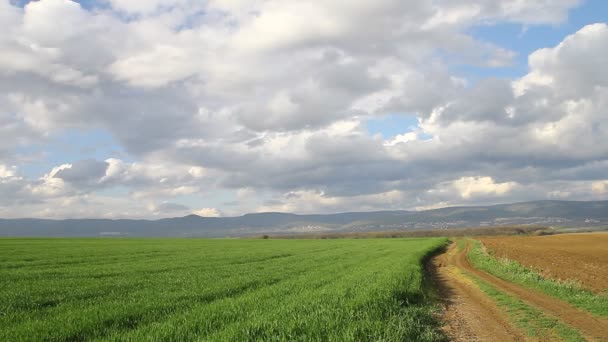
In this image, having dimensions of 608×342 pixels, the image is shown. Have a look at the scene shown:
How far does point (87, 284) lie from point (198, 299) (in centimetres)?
794

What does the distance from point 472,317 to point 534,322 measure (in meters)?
2.14

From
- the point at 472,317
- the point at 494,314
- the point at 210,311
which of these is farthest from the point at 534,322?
the point at 210,311

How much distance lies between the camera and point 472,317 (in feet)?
55.1

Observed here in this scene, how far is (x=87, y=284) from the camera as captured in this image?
72.1 ft

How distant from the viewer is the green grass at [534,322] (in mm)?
13758

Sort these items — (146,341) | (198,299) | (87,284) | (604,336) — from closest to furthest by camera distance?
(146,341) < (604,336) < (198,299) < (87,284)

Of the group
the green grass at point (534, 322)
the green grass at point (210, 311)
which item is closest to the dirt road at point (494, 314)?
the green grass at point (534, 322)

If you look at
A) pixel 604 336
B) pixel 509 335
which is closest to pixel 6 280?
pixel 509 335

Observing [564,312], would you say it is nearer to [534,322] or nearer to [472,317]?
[534,322]

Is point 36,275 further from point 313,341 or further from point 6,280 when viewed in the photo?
point 313,341

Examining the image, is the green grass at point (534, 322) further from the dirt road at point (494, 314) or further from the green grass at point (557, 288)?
the green grass at point (557, 288)

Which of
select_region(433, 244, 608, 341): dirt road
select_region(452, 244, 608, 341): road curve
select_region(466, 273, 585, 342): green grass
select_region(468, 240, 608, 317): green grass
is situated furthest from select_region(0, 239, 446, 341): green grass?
select_region(468, 240, 608, 317): green grass

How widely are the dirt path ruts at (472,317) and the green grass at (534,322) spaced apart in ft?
1.26

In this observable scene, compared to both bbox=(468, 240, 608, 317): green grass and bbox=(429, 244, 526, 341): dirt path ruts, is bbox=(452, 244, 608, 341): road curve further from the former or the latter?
bbox=(429, 244, 526, 341): dirt path ruts
